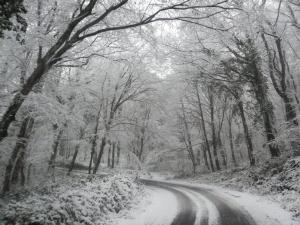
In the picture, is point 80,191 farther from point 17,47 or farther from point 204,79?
point 204,79

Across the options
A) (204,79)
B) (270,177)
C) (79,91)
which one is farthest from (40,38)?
(270,177)

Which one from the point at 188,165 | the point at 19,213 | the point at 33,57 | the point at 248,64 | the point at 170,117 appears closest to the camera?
the point at 19,213

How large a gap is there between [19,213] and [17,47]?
6.37m

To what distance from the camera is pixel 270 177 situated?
13.5m

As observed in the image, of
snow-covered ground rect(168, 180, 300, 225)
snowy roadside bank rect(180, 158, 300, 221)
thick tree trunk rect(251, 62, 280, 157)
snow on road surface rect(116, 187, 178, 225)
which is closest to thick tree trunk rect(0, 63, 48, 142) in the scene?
snow on road surface rect(116, 187, 178, 225)

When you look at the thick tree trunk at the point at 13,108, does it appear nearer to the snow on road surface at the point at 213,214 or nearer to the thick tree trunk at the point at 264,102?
the snow on road surface at the point at 213,214

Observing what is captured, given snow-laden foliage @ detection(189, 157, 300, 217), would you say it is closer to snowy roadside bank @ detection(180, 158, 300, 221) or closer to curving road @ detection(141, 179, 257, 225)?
snowy roadside bank @ detection(180, 158, 300, 221)

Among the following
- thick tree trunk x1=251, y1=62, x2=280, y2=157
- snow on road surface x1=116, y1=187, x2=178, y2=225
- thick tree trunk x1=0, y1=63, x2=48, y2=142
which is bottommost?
snow on road surface x1=116, y1=187, x2=178, y2=225

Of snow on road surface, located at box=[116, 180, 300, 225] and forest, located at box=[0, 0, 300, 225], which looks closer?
forest, located at box=[0, 0, 300, 225]

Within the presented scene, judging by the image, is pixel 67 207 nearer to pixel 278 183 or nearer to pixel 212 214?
pixel 212 214

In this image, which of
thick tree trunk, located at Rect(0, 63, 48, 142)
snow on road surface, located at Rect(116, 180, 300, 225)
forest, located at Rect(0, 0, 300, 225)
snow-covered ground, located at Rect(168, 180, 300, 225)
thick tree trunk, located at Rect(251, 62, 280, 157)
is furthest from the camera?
thick tree trunk, located at Rect(251, 62, 280, 157)

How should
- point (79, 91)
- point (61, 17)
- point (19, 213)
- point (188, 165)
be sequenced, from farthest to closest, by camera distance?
1. point (188, 165)
2. point (79, 91)
3. point (61, 17)
4. point (19, 213)

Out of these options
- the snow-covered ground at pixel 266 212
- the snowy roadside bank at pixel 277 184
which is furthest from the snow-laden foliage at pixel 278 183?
the snow-covered ground at pixel 266 212

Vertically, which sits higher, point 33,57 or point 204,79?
point 204,79
